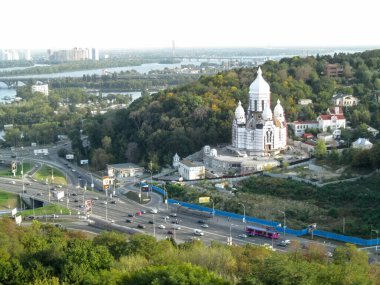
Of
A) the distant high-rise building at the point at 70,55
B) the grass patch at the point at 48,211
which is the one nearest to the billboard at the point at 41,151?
the grass patch at the point at 48,211

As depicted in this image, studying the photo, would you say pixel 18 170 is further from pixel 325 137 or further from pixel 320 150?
pixel 320 150

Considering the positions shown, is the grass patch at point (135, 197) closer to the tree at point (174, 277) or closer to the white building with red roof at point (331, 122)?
the white building with red roof at point (331, 122)

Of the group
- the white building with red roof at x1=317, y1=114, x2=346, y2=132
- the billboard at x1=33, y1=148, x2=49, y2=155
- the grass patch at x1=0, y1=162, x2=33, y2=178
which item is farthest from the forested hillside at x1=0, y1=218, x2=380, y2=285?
the billboard at x1=33, y1=148, x2=49, y2=155

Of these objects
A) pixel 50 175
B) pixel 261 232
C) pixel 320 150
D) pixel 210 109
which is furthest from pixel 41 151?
pixel 261 232

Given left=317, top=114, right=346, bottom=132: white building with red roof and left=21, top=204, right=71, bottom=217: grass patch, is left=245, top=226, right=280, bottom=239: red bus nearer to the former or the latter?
left=21, top=204, right=71, bottom=217: grass patch

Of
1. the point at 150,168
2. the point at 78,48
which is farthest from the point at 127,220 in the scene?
the point at 78,48
